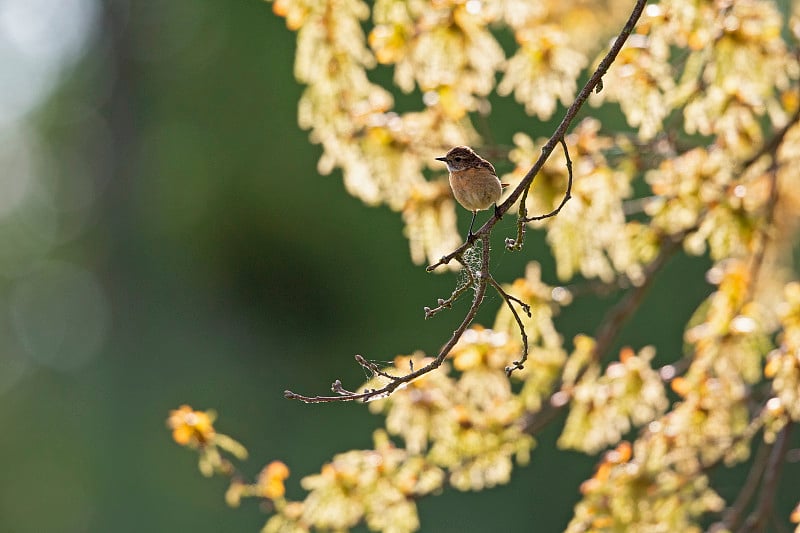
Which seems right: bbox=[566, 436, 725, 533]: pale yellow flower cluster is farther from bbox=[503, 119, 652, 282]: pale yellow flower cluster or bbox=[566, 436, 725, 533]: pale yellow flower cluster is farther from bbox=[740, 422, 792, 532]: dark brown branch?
bbox=[503, 119, 652, 282]: pale yellow flower cluster

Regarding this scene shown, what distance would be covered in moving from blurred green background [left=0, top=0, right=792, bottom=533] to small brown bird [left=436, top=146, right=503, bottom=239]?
19.7 ft

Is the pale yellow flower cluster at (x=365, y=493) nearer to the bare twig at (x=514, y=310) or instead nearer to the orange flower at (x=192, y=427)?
the orange flower at (x=192, y=427)

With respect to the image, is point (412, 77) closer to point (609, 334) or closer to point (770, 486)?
point (609, 334)

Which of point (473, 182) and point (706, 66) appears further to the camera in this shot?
point (706, 66)

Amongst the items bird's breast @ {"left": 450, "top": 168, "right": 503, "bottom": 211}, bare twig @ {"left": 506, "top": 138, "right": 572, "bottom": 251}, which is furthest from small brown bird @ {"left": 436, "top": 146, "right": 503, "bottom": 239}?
bare twig @ {"left": 506, "top": 138, "right": 572, "bottom": 251}

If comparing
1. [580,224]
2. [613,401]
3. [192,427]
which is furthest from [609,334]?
[192,427]

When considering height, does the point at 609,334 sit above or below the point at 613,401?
above

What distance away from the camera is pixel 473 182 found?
2.46 metres

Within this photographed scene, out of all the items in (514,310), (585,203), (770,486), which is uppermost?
(585,203)

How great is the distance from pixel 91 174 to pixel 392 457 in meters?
10.3

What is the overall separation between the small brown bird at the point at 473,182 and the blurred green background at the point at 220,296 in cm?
600

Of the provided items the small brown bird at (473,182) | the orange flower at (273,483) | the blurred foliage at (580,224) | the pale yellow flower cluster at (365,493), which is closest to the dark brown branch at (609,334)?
the blurred foliage at (580,224)

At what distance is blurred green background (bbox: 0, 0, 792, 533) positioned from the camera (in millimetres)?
9328

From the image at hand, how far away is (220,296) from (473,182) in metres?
8.89
